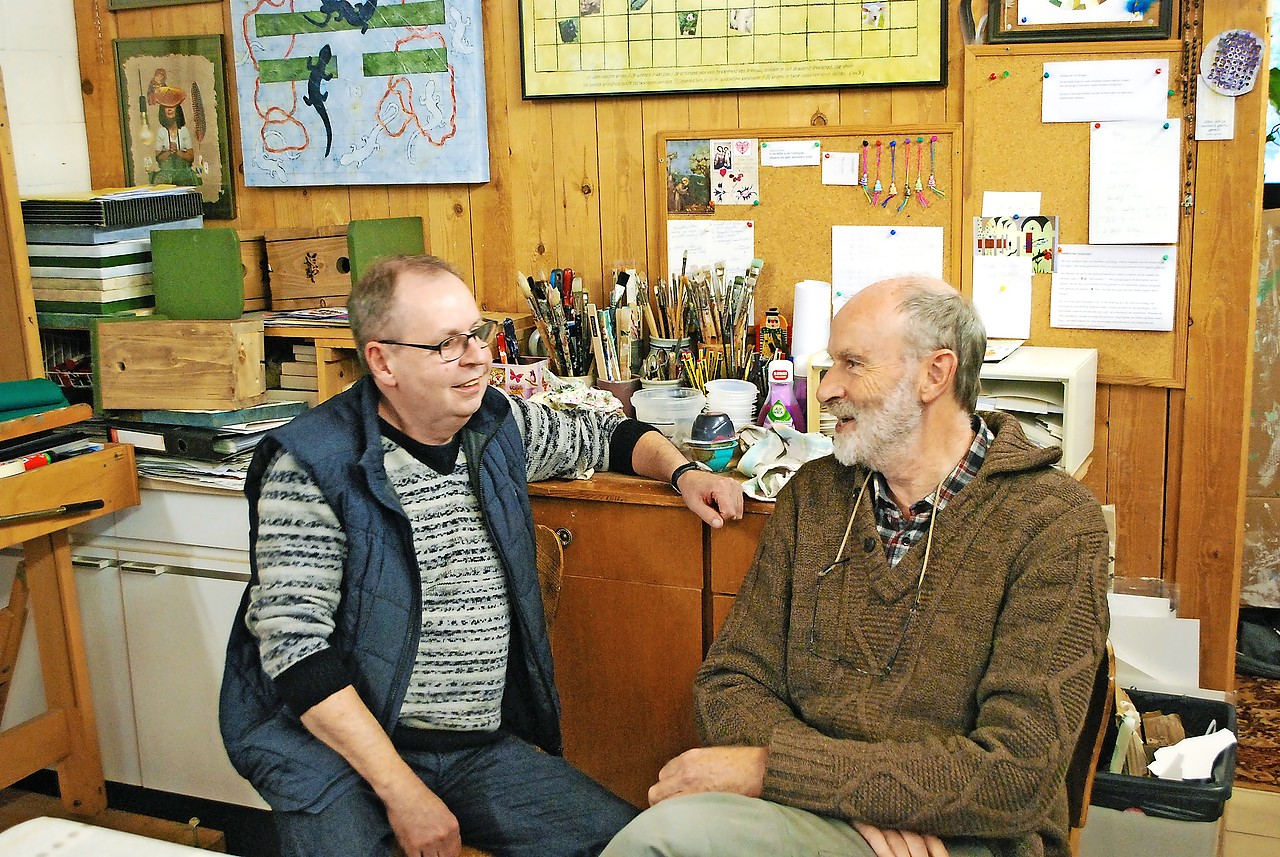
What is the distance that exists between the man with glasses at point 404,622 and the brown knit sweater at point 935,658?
0.35 metres

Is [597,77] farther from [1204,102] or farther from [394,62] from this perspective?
[1204,102]

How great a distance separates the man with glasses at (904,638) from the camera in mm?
1544

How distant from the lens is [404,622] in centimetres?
189

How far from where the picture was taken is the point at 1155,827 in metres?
2.13

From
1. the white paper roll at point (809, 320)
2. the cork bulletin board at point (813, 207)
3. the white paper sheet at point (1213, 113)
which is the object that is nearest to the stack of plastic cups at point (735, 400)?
the white paper roll at point (809, 320)

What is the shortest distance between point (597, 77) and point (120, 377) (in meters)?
1.26

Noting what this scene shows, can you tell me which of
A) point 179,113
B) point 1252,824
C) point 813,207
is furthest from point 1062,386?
point 179,113

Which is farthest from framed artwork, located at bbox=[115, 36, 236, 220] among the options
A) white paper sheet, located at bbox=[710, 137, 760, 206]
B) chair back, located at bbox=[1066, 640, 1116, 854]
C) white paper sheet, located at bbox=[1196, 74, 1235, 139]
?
chair back, located at bbox=[1066, 640, 1116, 854]

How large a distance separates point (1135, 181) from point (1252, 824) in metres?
1.44

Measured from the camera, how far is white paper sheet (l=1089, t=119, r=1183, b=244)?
237 cm

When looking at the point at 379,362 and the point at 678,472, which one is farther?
the point at 678,472

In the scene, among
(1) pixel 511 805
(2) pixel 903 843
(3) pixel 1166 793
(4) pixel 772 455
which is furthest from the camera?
(4) pixel 772 455

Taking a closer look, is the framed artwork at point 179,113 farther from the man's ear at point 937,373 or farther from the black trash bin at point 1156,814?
the black trash bin at point 1156,814

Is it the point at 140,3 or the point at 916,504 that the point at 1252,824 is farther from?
the point at 140,3
